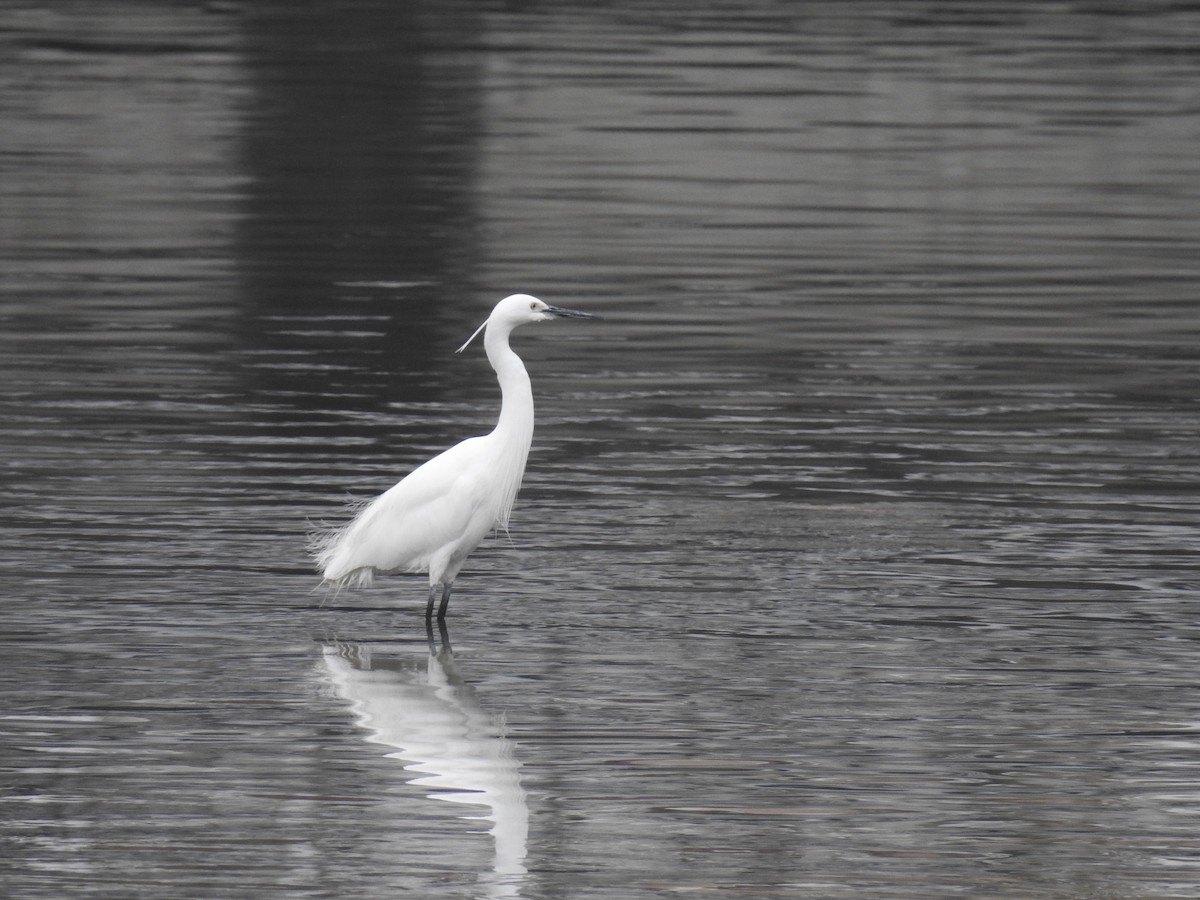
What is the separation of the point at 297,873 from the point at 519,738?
4.95 feet

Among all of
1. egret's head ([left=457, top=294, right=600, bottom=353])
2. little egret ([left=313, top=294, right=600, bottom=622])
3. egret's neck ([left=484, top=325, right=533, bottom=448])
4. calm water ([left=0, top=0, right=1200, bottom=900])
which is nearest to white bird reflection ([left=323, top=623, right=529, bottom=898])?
calm water ([left=0, top=0, right=1200, bottom=900])

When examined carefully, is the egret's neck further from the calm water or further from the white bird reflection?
the white bird reflection

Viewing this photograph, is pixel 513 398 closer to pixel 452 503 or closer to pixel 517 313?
pixel 517 313

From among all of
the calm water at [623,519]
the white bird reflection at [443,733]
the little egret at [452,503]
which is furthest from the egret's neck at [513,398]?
the white bird reflection at [443,733]

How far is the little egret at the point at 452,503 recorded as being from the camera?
993cm

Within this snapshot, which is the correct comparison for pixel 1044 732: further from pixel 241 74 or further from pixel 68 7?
pixel 68 7

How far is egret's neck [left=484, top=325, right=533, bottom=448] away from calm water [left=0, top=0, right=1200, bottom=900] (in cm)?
70

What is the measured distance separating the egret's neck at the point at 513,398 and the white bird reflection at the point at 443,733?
89 centimetres

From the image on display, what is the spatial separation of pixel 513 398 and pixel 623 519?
164 cm

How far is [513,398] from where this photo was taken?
10.1m

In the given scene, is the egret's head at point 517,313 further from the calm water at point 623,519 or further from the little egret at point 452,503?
the calm water at point 623,519

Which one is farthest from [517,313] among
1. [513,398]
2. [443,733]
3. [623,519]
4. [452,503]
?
[443,733]

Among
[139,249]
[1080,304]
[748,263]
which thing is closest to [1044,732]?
[1080,304]

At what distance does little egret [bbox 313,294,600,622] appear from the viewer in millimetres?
9930
